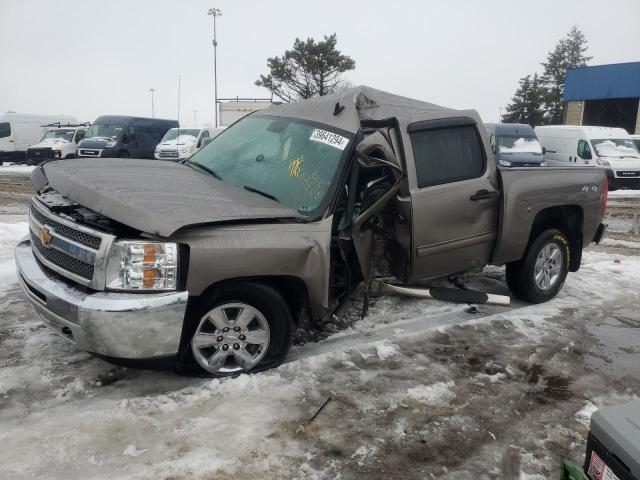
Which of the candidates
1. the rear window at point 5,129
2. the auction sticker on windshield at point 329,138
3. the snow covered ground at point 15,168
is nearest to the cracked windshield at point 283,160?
the auction sticker on windshield at point 329,138

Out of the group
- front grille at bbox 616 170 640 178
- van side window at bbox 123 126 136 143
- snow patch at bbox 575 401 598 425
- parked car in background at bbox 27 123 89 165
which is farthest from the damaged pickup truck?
parked car in background at bbox 27 123 89 165

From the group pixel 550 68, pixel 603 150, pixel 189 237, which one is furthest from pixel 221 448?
pixel 550 68

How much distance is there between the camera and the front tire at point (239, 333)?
3410 mm

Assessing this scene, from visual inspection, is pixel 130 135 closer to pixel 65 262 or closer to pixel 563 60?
pixel 65 262

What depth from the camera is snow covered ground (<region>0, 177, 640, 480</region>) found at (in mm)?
2801

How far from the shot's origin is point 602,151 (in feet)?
56.9

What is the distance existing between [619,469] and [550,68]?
236 feet

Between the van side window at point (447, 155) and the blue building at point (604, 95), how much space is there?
1277 inches

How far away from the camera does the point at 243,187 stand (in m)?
4.04

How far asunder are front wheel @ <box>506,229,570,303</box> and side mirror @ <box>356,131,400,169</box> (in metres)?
2.26

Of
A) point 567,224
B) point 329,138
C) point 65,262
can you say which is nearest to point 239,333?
point 65,262

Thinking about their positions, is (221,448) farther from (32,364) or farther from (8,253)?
(8,253)

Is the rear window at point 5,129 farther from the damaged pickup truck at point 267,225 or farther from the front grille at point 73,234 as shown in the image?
the front grille at point 73,234

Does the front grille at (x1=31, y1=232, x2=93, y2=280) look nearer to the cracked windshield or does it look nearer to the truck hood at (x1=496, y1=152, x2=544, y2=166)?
the cracked windshield
